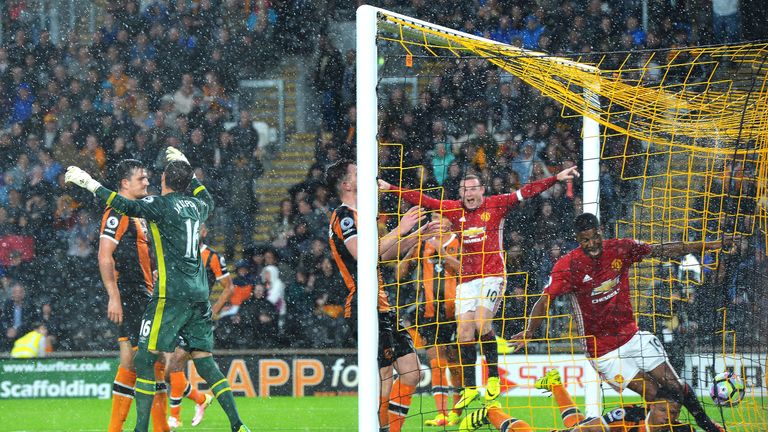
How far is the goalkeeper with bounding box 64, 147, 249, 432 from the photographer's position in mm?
6910

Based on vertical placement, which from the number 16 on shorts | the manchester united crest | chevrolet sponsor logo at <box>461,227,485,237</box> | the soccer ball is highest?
chevrolet sponsor logo at <box>461,227,485,237</box>

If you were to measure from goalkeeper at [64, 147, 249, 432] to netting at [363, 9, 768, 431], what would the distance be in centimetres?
180

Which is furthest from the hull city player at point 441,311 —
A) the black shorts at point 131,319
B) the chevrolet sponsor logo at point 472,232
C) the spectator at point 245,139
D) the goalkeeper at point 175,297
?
the spectator at point 245,139

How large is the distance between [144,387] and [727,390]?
152 inches

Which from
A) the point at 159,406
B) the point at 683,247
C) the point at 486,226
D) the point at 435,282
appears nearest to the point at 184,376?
the point at 159,406

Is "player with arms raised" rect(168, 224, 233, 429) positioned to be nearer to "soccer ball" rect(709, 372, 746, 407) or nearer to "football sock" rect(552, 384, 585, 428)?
"football sock" rect(552, 384, 585, 428)

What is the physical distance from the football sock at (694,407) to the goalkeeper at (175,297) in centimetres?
283

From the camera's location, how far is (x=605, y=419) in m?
6.88

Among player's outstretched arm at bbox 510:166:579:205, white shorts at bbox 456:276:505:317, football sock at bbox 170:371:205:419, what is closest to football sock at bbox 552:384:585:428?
white shorts at bbox 456:276:505:317

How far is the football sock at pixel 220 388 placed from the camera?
22.6 feet

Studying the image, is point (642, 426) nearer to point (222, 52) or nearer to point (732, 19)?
point (732, 19)

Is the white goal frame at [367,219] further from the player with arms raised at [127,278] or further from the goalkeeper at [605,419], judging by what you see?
the player with arms raised at [127,278]

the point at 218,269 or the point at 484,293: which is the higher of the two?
the point at 218,269

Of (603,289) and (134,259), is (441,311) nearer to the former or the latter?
(134,259)
